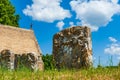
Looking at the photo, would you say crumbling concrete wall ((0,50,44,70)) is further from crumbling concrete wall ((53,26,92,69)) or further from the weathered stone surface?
the weathered stone surface

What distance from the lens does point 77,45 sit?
14.6 meters

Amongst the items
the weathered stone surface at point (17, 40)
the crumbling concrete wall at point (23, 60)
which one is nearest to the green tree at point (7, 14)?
the weathered stone surface at point (17, 40)

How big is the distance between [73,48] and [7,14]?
1609 inches

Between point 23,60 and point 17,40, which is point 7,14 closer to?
point 17,40

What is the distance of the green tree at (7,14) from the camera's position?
53812 millimetres

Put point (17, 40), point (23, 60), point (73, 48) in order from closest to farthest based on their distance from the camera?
point (73, 48) < point (23, 60) < point (17, 40)

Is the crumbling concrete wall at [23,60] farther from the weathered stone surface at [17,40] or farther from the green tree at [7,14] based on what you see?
the green tree at [7,14]

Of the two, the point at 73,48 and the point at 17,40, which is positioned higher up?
the point at 17,40

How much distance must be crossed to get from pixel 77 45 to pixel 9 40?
34155 millimetres

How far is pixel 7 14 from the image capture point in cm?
5484

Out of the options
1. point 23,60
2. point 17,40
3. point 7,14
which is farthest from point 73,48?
point 7,14

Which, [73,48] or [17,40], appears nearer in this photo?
[73,48]

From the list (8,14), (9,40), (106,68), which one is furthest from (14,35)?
(106,68)

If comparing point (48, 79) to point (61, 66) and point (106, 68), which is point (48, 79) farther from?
point (61, 66)
